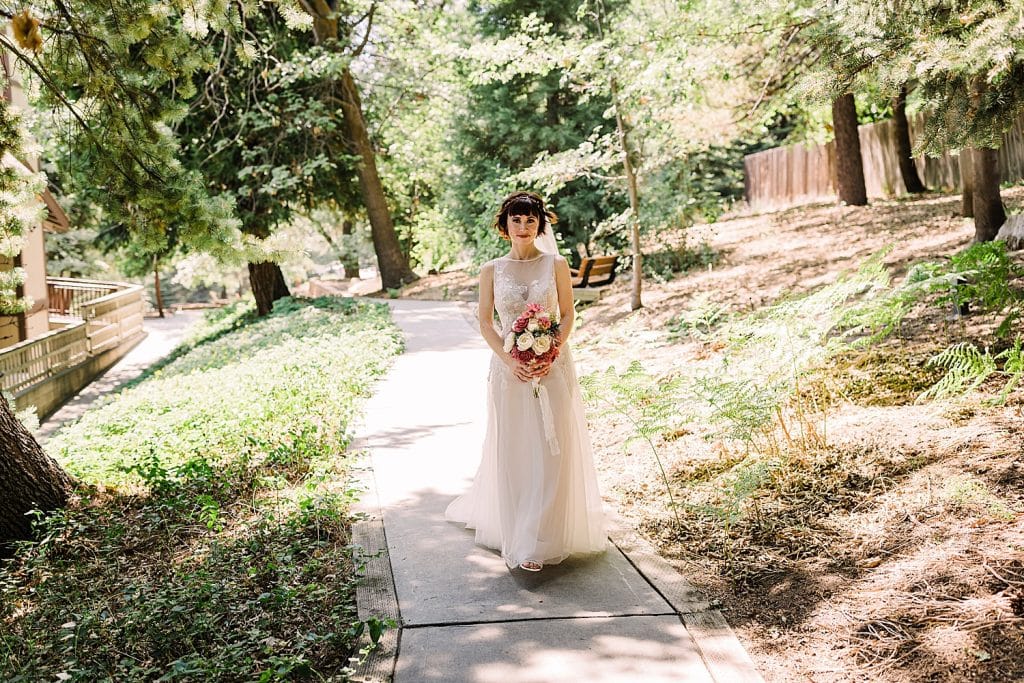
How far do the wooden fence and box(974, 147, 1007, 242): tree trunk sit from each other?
23.5ft

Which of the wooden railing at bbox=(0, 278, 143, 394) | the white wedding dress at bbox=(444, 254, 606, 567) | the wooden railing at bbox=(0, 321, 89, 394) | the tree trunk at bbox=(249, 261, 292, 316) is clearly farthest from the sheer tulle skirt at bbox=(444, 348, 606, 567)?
the tree trunk at bbox=(249, 261, 292, 316)

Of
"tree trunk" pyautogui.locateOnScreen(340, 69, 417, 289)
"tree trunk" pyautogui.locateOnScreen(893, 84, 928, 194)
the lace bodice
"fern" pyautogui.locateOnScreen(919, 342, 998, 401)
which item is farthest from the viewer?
"tree trunk" pyautogui.locateOnScreen(340, 69, 417, 289)

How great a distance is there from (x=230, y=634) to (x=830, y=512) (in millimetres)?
3624

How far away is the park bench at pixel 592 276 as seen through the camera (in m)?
16.6

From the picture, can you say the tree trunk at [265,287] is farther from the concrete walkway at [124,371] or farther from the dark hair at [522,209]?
the dark hair at [522,209]

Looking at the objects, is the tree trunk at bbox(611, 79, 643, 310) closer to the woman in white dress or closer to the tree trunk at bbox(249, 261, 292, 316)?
the woman in white dress

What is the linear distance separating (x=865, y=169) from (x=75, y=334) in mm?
21573

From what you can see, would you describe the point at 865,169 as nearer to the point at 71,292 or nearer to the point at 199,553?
the point at 199,553

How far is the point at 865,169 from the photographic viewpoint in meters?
24.6

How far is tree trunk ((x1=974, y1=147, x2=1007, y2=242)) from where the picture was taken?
408 inches

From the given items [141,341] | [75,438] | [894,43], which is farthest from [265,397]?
[141,341]

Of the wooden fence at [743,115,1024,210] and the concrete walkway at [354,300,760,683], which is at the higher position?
the wooden fence at [743,115,1024,210]

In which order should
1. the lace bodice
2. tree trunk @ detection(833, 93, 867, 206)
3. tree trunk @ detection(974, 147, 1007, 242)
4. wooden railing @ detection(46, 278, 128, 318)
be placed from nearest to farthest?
1. the lace bodice
2. tree trunk @ detection(974, 147, 1007, 242)
3. tree trunk @ detection(833, 93, 867, 206)
4. wooden railing @ detection(46, 278, 128, 318)

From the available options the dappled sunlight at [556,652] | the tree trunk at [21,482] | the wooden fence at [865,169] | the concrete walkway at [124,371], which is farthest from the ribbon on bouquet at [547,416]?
the wooden fence at [865,169]
